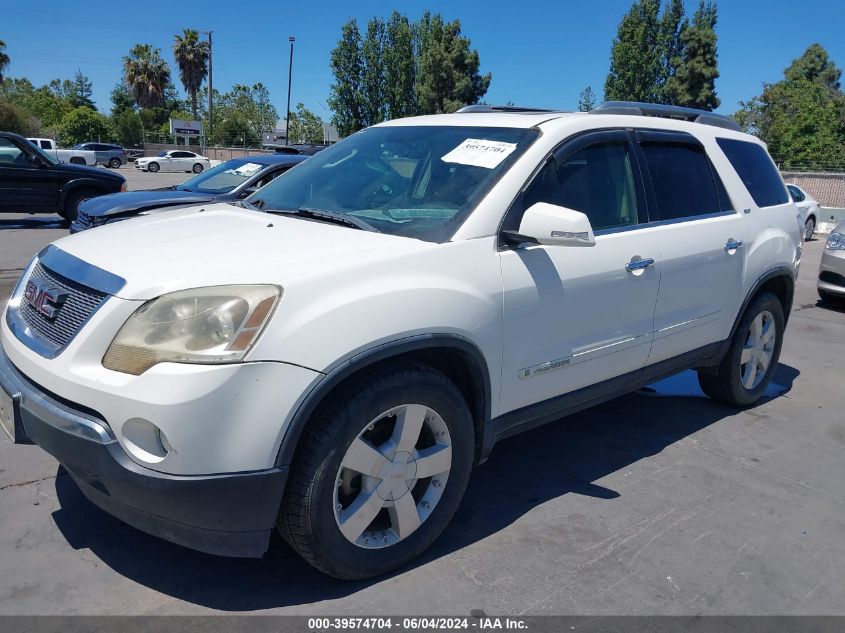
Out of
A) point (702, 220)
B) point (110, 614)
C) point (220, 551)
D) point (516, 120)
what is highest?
point (516, 120)

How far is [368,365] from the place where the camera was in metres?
2.61

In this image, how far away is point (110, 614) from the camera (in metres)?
2.58

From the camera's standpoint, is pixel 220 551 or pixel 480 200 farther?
pixel 480 200

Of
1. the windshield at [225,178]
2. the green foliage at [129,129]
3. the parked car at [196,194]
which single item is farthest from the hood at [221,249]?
the green foliage at [129,129]

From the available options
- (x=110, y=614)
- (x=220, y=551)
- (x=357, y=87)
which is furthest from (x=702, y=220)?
(x=357, y=87)

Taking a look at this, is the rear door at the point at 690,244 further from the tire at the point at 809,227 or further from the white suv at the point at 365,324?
the tire at the point at 809,227

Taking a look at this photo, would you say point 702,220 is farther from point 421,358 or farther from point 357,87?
point 357,87

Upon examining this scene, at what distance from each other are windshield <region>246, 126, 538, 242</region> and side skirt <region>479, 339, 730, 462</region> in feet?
2.99

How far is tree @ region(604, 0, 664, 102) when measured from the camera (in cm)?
4512

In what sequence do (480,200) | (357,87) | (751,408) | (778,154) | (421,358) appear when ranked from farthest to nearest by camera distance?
1. (357,87)
2. (778,154)
3. (751,408)
4. (480,200)
5. (421,358)

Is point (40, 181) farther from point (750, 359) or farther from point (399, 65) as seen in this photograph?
point (399, 65)

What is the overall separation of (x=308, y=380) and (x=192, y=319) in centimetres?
44

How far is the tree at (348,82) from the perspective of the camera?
151 feet

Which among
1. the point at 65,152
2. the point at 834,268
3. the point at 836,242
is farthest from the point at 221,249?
the point at 65,152
